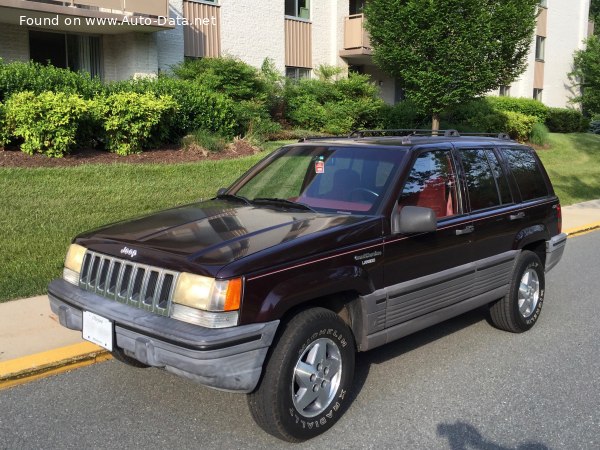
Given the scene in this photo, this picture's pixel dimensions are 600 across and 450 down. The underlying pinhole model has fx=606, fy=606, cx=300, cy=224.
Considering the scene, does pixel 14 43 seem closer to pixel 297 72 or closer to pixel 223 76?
pixel 223 76

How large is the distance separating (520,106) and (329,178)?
965 inches

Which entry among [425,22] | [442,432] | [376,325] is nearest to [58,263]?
[376,325]

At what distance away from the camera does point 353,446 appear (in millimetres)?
3555

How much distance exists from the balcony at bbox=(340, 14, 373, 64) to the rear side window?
16358mm

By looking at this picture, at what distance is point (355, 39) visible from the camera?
21.7 metres

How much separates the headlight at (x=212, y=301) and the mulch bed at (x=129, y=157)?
7.63m

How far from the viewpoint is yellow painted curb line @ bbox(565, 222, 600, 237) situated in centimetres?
1074

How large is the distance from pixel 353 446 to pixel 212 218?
1.77m

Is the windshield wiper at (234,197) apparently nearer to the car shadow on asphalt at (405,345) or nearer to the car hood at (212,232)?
the car hood at (212,232)

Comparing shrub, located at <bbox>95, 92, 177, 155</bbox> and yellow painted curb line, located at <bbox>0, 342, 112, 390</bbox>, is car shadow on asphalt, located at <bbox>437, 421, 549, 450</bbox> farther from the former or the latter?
shrub, located at <bbox>95, 92, 177, 155</bbox>

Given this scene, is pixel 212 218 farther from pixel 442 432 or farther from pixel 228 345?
pixel 442 432

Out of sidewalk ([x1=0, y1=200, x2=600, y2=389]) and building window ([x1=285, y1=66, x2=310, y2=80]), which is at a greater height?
building window ([x1=285, y1=66, x2=310, y2=80])

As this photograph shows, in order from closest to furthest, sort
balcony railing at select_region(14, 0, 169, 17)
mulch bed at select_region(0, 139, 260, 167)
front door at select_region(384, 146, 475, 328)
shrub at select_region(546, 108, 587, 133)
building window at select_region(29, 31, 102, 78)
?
1. front door at select_region(384, 146, 475, 328)
2. mulch bed at select_region(0, 139, 260, 167)
3. balcony railing at select_region(14, 0, 169, 17)
4. building window at select_region(29, 31, 102, 78)
5. shrub at select_region(546, 108, 587, 133)

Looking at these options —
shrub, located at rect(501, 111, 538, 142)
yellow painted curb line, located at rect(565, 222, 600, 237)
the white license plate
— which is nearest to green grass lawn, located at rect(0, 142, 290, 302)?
the white license plate
